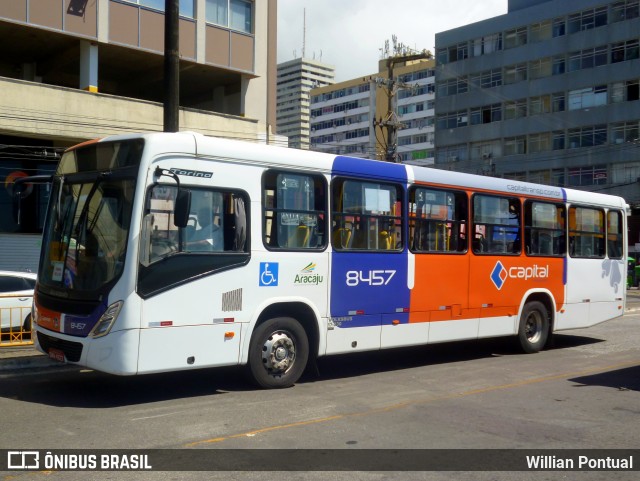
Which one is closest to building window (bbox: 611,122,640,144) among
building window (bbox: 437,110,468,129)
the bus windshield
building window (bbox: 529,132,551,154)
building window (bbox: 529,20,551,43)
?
building window (bbox: 529,132,551,154)

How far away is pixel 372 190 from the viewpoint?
1091 cm

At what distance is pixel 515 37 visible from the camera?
57.8 m

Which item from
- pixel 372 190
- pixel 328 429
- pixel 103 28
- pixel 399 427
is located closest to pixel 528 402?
pixel 399 427

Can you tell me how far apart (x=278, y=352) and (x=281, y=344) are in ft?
0.37

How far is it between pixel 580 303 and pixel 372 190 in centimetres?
659

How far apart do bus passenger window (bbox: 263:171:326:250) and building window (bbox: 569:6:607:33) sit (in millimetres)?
49264

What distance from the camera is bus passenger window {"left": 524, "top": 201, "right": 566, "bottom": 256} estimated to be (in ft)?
45.2

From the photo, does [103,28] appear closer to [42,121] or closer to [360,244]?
[42,121]

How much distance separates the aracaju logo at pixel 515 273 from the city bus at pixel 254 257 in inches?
2.5

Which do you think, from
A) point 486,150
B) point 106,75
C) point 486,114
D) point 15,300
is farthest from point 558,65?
point 15,300

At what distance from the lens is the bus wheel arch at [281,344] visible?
9.42 m

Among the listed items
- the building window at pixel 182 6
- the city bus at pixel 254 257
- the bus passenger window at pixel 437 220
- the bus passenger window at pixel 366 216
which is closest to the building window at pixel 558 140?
the building window at pixel 182 6

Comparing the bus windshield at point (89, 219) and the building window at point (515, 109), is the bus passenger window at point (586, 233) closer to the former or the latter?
the bus windshield at point (89, 219)

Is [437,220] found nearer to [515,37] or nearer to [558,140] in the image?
[558,140]
